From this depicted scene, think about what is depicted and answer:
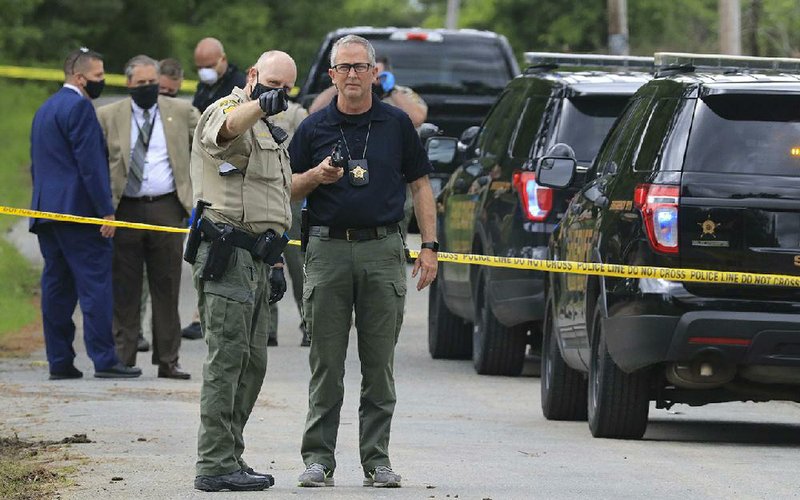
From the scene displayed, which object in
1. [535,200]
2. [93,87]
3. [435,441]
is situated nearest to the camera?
[435,441]

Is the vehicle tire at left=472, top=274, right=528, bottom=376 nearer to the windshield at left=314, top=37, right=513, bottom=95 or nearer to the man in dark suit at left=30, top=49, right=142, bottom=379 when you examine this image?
the man in dark suit at left=30, top=49, right=142, bottom=379

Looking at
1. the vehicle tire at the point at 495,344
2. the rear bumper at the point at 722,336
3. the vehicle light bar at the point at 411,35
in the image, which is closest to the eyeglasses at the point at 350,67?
the rear bumper at the point at 722,336

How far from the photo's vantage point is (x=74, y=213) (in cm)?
1273

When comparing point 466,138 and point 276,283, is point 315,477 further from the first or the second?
point 466,138

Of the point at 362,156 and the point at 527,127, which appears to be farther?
the point at 527,127

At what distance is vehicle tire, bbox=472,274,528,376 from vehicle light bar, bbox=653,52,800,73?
7.86 ft

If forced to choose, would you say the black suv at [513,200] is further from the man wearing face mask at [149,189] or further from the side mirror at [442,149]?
the man wearing face mask at [149,189]

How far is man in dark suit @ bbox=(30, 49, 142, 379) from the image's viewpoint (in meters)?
12.7

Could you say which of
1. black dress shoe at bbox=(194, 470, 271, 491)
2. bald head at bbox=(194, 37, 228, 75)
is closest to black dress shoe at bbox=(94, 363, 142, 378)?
bald head at bbox=(194, 37, 228, 75)

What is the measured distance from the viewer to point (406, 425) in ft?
36.2

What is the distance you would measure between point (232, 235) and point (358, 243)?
60cm

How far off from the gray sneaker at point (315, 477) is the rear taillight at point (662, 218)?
6.59 ft

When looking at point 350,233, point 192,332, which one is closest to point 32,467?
point 350,233

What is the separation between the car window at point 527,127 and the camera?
13.1m
